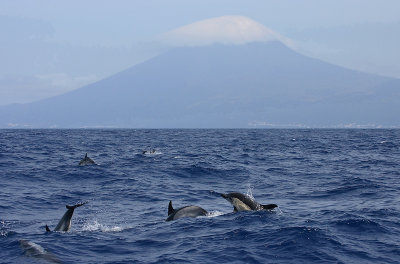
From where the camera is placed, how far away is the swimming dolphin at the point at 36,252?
11.6m

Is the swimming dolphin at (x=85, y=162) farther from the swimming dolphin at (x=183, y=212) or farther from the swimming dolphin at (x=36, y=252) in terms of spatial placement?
the swimming dolphin at (x=36, y=252)

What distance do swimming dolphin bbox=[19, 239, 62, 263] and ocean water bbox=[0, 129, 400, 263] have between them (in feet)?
0.08

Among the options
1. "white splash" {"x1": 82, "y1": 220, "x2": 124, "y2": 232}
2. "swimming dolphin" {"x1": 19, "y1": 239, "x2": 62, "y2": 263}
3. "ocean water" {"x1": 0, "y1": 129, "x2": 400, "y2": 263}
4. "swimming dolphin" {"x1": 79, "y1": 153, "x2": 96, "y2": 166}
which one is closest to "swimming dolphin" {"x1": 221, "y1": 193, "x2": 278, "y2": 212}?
"ocean water" {"x1": 0, "y1": 129, "x2": 400, "y2": 263}

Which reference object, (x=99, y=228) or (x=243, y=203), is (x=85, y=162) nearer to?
(x=99, y=228)

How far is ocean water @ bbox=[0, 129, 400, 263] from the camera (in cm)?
1231

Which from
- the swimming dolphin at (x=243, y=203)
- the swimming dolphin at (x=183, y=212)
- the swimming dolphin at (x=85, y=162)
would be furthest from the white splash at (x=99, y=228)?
the swimming dolphin at (x=85, y=162)

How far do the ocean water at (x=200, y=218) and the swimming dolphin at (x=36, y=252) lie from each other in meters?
0.02

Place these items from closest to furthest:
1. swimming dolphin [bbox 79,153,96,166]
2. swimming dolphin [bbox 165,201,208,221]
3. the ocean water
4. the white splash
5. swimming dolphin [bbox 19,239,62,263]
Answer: swimming dolphin [bbox 19,239,62,263] < the ocean water < the white splash < swimming dolphin [bbox 165,201,208,221] < swimming dolphin [bbox 79,153,96,166]

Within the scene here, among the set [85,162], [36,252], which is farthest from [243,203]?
[85,162]

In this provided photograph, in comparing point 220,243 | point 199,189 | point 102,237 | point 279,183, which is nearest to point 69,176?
point 199,189

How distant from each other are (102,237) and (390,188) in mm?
13913

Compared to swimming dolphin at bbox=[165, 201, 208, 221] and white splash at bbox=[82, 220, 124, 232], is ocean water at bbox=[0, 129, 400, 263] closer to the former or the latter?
white splash at bbox=[82, 220, 124, 232]

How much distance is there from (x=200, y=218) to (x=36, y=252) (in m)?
5.70

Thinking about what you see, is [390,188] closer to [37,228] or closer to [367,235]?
[367,235]
